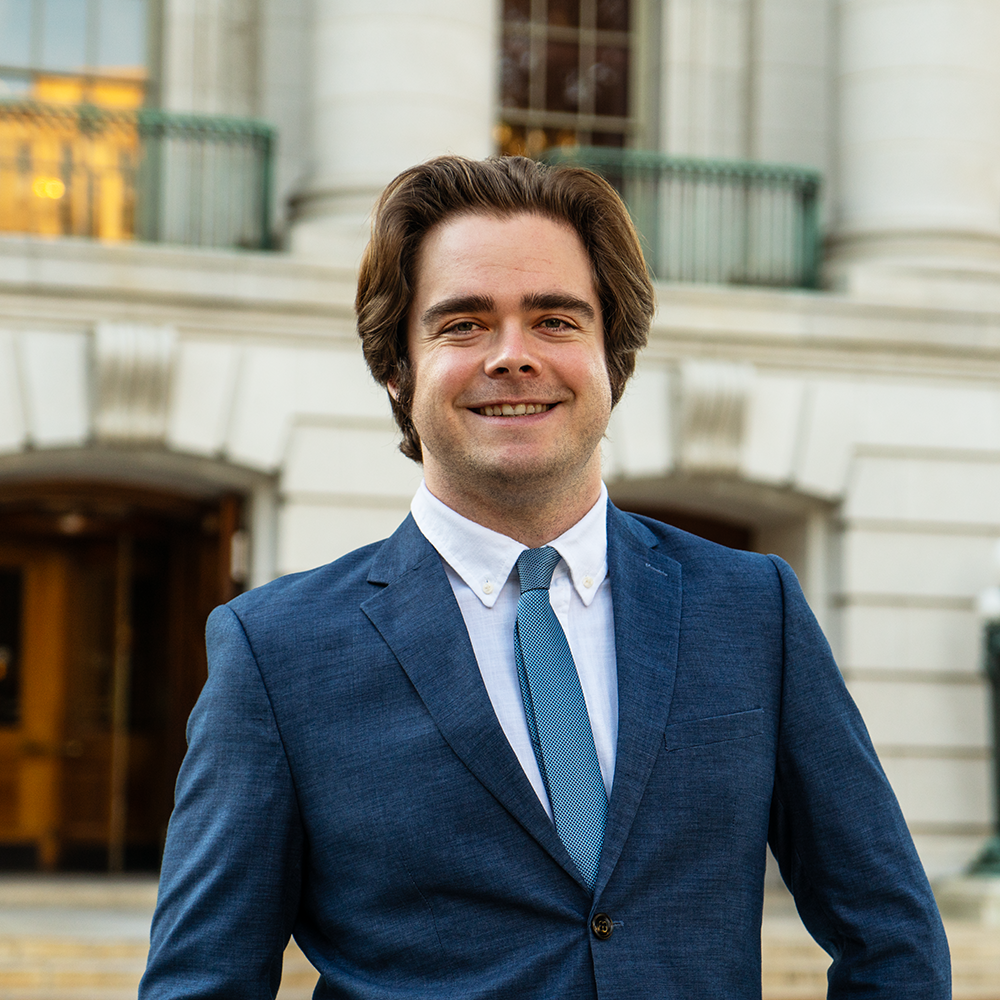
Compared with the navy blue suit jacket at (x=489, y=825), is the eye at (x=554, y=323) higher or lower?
higher

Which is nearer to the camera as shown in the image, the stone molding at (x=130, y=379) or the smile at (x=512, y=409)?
the smile at (x=512, y=409)

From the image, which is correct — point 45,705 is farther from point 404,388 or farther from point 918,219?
point 404,388

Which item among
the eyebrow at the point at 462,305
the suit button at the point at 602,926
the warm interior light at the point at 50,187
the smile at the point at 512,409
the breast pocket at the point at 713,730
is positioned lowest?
the suit button at the point at 602,926

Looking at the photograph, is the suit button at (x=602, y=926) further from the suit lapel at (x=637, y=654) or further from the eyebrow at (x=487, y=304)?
the eyebrow at (x=487, y=304)

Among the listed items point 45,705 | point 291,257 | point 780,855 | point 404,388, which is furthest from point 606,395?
point 45,705

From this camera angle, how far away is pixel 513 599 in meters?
2.00

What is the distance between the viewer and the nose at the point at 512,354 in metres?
1.93

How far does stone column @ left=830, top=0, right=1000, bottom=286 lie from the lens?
11898 mm

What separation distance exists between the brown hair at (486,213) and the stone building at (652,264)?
855cm

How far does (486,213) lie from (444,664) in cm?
59

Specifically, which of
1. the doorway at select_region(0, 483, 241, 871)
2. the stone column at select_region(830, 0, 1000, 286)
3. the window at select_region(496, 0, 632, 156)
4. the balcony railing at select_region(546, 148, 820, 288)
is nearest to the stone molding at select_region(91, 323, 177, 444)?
the doorway at select_region(0, 483, 241, 871)

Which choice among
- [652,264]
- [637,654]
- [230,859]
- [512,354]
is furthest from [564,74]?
[230,859]

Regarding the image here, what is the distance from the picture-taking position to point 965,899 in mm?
10523

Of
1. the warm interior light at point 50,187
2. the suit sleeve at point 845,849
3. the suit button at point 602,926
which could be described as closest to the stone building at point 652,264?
the warm interior light at point 50,187
